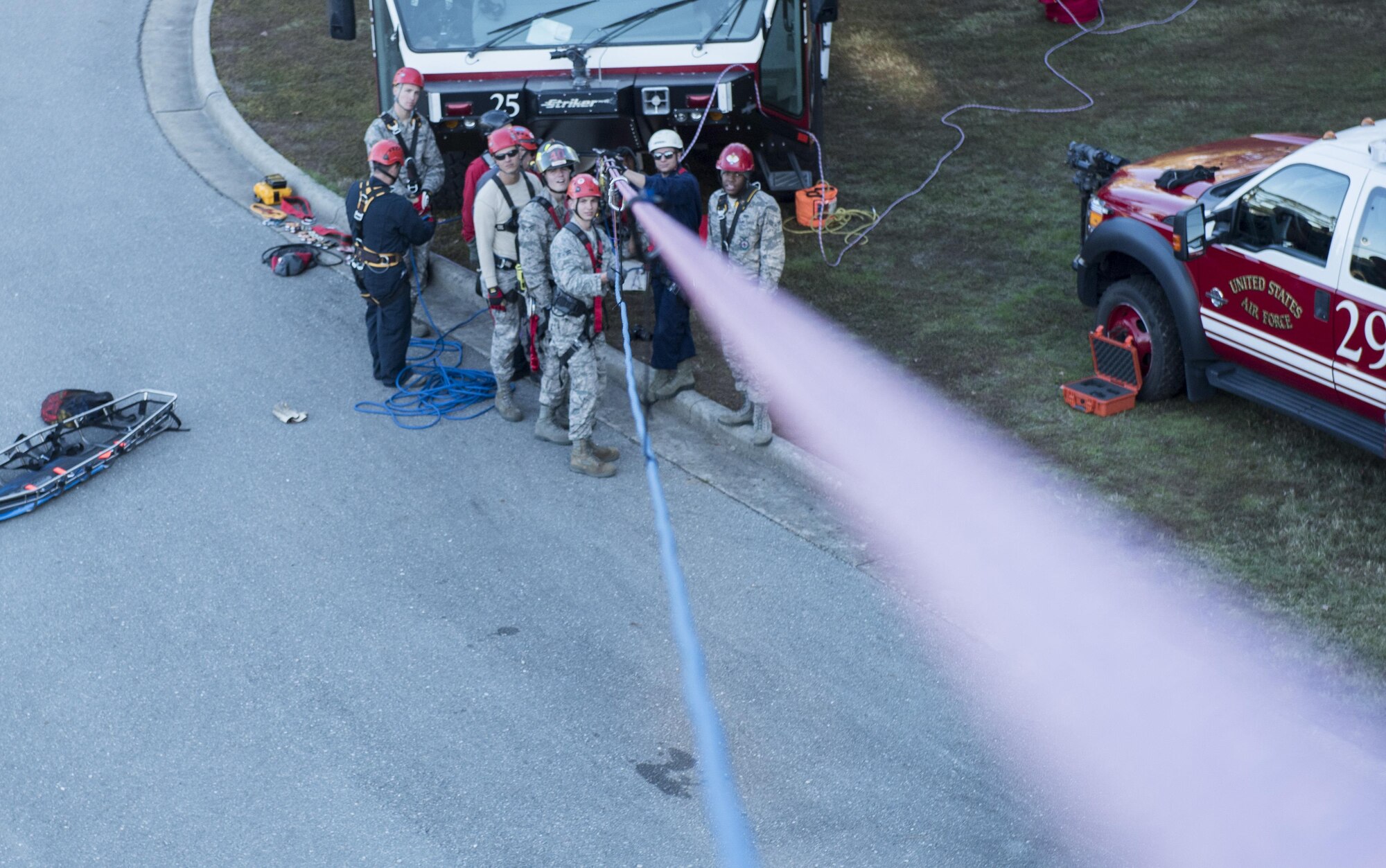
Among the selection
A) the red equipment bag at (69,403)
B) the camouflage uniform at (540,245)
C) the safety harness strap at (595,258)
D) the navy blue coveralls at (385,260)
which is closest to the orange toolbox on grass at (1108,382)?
the safety harness strap at (595,258)

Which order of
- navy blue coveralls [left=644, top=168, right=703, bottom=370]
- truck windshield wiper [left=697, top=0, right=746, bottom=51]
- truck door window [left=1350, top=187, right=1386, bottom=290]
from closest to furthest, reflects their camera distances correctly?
truck door window [left=1350, top=187, right=1386, bottom=290], navy blue coveralls [left=644, top=168, right=703, bottom=370], truck windshield wiper [left=697, top=0, right=746, bottom=51]

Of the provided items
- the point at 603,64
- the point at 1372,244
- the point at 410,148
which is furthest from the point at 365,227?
the point at 1372,244

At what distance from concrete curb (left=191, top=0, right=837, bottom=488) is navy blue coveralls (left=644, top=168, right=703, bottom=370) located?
20 cm

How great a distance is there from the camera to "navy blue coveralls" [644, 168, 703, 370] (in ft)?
29.2

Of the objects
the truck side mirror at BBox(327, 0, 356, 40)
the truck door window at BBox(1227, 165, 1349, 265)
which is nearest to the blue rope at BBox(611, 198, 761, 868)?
the truck door window at BBox(1227, 165, 1349, 265)

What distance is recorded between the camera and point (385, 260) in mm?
9164

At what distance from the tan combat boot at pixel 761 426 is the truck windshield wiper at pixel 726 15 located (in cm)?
369

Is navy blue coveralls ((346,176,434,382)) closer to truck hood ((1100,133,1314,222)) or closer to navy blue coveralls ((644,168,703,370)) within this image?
navy blue coveralls ((644,168,703,370))

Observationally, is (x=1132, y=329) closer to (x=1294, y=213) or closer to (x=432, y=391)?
(x=1294, y=213)

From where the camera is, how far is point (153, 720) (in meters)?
6.17

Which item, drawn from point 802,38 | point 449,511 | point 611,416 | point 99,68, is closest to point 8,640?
point 449,511

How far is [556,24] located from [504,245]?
277cm

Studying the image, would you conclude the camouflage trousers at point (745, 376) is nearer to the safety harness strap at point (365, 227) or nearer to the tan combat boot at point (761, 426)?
the tan combat boot at point (761, 426)

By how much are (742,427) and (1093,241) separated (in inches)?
108
